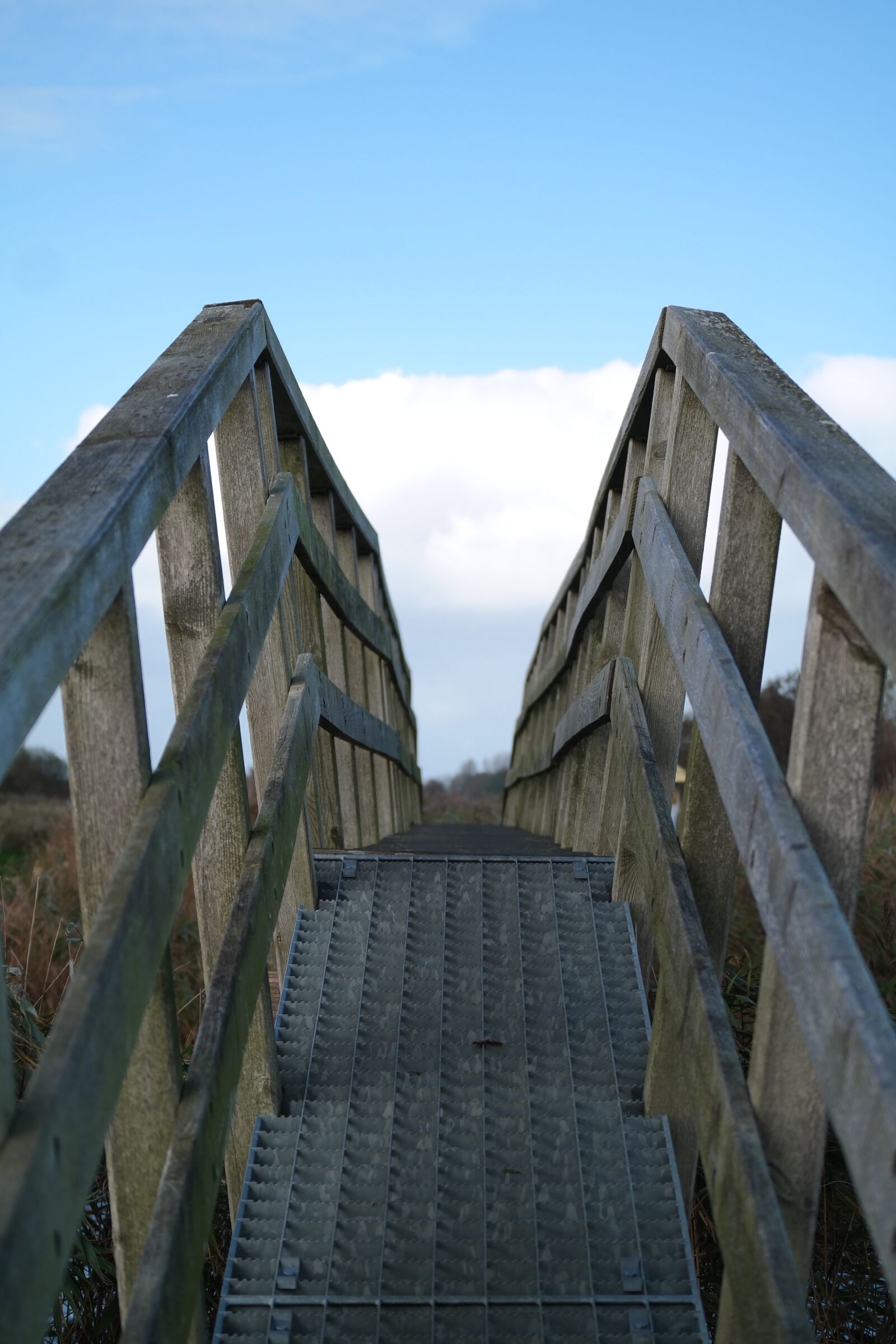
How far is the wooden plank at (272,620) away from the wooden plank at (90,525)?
1.57 ft

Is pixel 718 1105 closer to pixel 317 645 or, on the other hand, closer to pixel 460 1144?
pixel 460 1144

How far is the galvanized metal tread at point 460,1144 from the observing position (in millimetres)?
1907

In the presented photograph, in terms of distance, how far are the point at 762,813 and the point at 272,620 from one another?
1351 millimetres

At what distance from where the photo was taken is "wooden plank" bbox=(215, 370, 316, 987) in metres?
2.72

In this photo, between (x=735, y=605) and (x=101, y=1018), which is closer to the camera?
(x=101, y=1018)

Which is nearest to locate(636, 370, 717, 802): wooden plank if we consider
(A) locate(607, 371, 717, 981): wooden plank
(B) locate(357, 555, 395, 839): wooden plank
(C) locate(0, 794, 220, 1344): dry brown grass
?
(A) locate(607, 371, 717, 981): wooden plank

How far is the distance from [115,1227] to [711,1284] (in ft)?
5.10

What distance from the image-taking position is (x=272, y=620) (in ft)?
8.59

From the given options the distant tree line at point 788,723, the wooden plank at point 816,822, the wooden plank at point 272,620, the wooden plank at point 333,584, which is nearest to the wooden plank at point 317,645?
the wooden plank at point 333,584

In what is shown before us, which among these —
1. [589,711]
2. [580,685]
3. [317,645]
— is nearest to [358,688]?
[580,685]

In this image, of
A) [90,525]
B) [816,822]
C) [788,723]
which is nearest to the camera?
[90,525]

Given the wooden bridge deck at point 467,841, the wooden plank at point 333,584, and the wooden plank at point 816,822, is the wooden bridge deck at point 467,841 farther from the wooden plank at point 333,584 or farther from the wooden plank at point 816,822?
the wooden plank at point 816,822

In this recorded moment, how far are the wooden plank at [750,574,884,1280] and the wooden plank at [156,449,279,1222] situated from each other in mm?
915

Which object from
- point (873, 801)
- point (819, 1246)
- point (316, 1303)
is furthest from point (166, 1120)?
point (873, 801)
